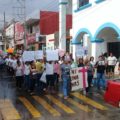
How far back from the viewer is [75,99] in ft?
50.4

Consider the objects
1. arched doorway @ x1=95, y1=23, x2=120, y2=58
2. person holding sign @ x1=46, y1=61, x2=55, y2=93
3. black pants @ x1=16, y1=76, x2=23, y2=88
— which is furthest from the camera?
arched doorway @ x1=95, y1=23, x2=120, y2=58

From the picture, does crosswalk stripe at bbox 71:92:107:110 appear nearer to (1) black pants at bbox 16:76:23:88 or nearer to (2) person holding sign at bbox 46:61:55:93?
(2) person holding sign at bbox 46:61:55:93

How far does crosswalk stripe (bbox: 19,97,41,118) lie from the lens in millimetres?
12102

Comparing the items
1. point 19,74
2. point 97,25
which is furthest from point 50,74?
point 97,25

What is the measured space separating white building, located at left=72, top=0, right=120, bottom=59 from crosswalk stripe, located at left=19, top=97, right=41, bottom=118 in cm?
1024

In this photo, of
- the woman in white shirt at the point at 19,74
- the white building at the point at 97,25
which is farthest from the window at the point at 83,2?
the woman in white shirt at the point at 19,74

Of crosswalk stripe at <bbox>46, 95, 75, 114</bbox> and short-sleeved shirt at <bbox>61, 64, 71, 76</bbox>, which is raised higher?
short-sleeved shirt at <bbox>61, 64, 71, 76</bbox>

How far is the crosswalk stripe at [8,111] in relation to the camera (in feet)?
38.3

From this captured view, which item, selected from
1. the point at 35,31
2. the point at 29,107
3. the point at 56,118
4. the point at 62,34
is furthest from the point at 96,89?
the point at 35,31

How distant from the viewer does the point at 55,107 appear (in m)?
13.4

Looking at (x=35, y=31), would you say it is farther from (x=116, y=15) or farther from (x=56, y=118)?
(x=56, y=118)

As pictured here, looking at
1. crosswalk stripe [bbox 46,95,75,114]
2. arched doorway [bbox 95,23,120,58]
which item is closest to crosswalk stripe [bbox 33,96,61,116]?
crosswalk stripe [bbox 46,95,75,114]

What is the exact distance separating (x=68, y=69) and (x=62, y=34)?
19.9m

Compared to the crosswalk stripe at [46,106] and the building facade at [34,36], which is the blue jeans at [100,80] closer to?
the crosswalk stripe at [46,106]
